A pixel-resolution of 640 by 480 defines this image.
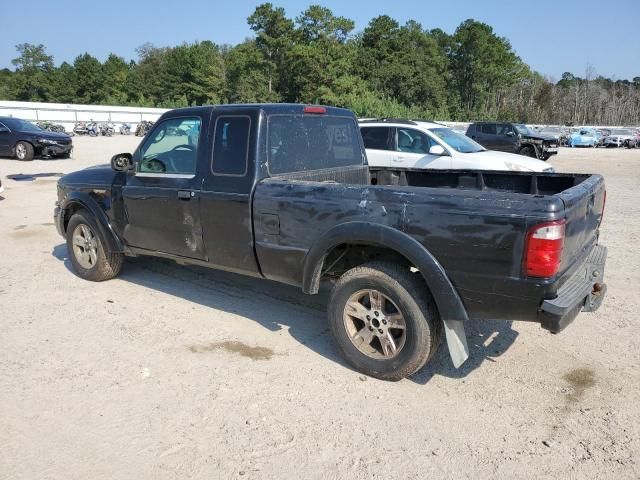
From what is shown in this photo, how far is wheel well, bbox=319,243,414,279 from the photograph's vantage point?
3.80 meters

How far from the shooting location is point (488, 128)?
23.7 m

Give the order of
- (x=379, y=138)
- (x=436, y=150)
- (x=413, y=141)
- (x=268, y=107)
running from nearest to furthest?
(x=268, y=107), (x=436, y=150), (x=413, y=141), (x=379, y=138)

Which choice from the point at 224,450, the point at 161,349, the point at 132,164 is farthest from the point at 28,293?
the point at 224,450

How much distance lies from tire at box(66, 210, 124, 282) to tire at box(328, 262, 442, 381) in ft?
9.98

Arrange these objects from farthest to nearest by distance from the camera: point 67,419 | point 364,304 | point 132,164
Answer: point 132,164 → point 364,304 → point 67,419

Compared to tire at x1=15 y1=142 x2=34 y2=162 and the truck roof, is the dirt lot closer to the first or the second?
the truck roof

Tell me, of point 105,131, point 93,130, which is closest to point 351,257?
point 93,130

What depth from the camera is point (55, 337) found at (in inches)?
179

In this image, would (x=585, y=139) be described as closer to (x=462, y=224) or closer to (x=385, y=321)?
(x=385, y=321)

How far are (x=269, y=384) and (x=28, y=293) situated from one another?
3.37m

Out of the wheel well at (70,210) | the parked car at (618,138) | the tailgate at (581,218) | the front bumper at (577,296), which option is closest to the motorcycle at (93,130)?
the parked car at (618,138)

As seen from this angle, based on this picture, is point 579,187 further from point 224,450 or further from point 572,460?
point 224,450

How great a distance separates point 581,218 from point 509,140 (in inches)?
820

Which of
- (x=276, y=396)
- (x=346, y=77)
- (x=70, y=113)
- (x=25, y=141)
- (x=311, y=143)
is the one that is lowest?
(x=276, y=396)
